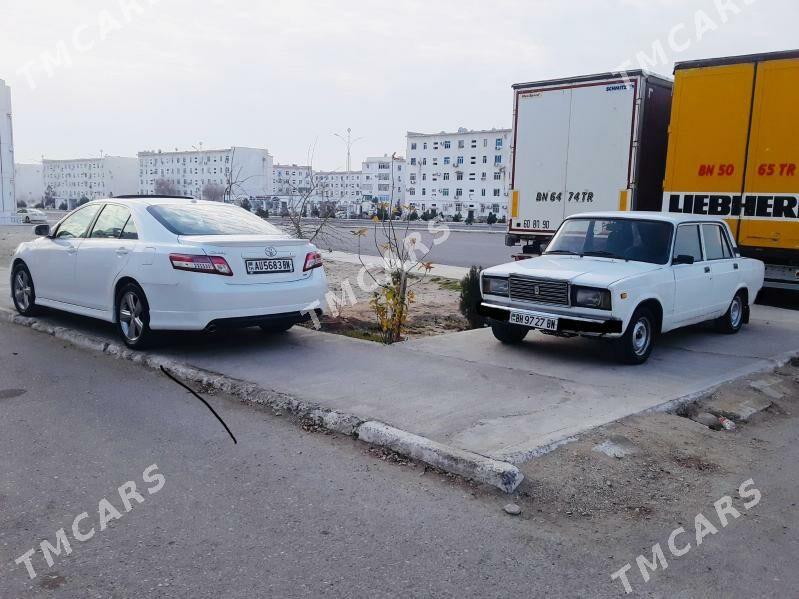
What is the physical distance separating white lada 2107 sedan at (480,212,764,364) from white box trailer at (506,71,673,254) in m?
3.29

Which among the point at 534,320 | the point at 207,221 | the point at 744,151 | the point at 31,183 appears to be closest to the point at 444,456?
the point at 534,320

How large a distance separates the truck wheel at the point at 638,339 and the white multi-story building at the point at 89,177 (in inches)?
4778

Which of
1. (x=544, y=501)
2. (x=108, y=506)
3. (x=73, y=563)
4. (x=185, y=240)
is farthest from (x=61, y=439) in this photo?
(x=544, y=501)

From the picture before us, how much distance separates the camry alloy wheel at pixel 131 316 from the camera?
24.0ft

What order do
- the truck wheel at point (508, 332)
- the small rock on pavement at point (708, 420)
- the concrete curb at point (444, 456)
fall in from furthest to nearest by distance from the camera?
the truck wheel at point (508, 332), the small rock on pavement at point (708, 420), the concrete curb at point (444, 456)

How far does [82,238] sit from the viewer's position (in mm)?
8344

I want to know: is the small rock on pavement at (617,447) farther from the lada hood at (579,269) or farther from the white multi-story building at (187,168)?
the white multi-story building at (187,168)

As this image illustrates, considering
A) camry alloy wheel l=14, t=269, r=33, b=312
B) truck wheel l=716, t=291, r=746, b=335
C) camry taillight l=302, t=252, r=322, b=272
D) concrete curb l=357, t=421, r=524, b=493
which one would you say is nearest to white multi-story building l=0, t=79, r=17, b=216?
camry alloy wheel l=14, t=269, r=33, b=312

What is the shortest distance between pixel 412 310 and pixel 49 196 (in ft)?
444

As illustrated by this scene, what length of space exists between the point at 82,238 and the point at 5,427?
11.9ft

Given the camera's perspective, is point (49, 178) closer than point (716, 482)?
No

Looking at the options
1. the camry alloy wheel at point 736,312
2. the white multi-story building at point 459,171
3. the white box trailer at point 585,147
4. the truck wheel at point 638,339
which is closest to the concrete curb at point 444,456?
the truck wheel at point 638,339

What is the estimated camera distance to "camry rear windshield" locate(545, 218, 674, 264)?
7.98 m

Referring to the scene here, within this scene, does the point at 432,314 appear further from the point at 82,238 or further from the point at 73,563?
the point at 73,563
